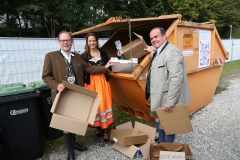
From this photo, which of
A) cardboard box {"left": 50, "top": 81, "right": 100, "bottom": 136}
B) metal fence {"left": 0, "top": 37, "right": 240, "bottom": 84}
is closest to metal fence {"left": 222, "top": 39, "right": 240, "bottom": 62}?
metal fence {"left": 0, "top": 37, "right": 240, "bottom": 84}

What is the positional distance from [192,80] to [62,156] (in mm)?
2912

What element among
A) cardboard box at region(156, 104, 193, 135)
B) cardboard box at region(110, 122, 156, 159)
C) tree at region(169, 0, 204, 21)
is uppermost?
tree at region(169, 0, 204, 21)

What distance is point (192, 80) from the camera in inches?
165

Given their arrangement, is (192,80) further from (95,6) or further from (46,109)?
(95,6)

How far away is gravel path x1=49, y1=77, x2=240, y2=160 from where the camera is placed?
9.99 ft

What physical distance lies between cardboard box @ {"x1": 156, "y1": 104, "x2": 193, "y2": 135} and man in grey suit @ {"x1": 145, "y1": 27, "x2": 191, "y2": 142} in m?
0.06

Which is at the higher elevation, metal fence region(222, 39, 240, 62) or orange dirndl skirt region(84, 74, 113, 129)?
metal fence region(222, 39, 240, 62)

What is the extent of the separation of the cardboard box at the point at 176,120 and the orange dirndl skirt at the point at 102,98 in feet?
3.72

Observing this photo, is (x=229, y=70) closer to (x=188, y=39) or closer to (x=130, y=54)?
(x=188, y=39)

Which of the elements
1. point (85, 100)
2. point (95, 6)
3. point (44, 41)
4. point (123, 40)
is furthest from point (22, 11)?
point (85, 100)

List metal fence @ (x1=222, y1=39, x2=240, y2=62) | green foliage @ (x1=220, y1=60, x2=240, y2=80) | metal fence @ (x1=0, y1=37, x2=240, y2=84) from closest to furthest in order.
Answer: metal fence @ (x1=0, y1=37, x2=240, y2=84) → green foliage @ (x1=220, y1=60, x2=240, y2=80) → metal fence @ (x1=222, y1=39, x2=240, y2=62)

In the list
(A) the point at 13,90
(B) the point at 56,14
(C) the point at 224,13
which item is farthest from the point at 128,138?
(C) the point at 224,13

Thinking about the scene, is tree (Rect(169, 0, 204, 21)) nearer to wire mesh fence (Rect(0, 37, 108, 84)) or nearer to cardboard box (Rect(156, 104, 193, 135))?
wire mesh fence (Rect(0, 37, 108, 84))

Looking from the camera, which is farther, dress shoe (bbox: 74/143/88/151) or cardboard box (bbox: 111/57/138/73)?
dress shoe (bbox: 74/143/88/151)
